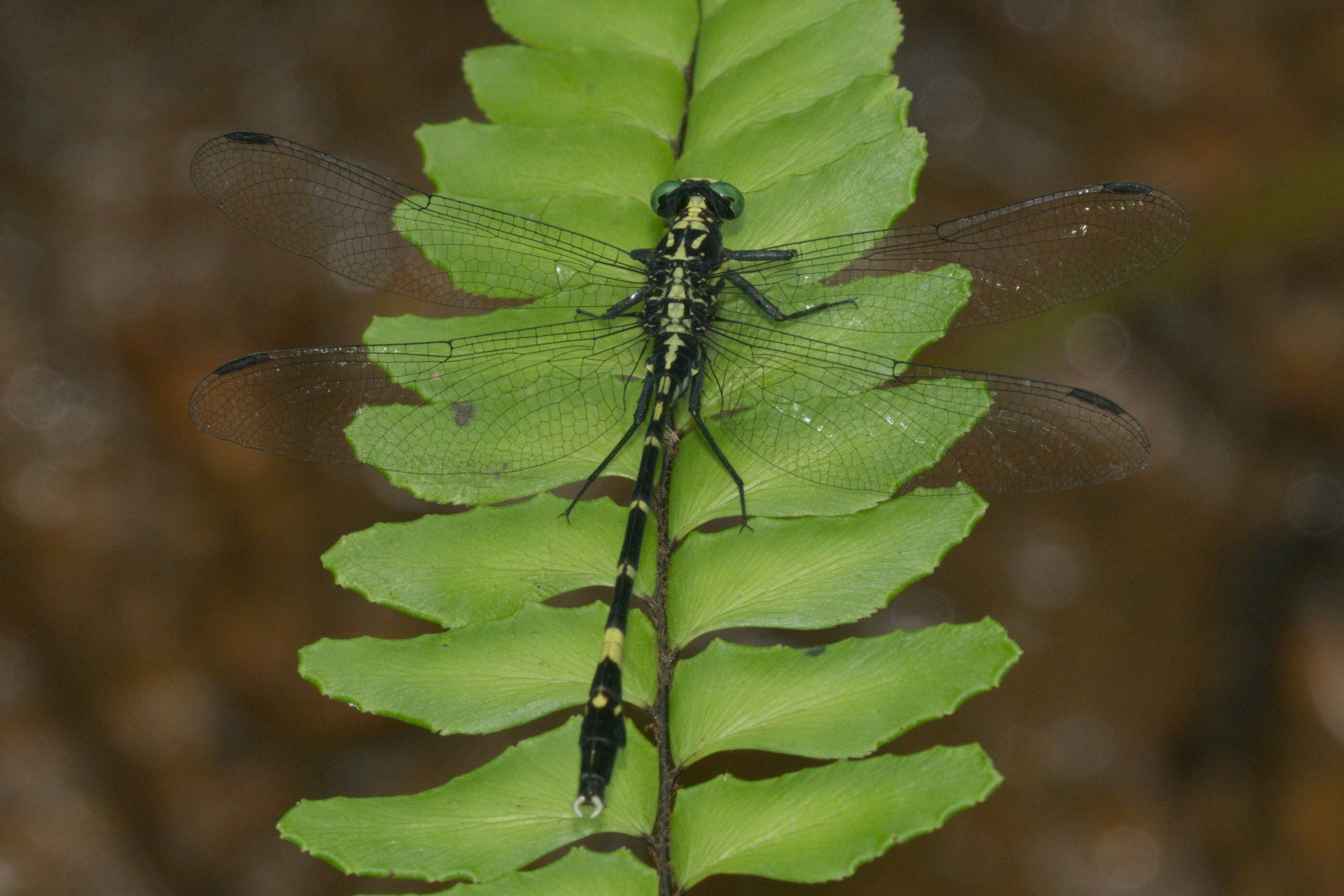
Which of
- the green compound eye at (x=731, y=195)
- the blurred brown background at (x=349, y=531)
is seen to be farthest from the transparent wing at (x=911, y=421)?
the blurred brown background at (x=349, y=531)

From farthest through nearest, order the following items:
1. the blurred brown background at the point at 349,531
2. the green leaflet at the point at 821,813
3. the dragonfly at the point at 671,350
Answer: the blurred brown background at the point at 349,531, the dragonfly at the point at 671,350, the green leaflet at the point at 821,813

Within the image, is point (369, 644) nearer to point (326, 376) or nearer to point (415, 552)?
point (415, 552)

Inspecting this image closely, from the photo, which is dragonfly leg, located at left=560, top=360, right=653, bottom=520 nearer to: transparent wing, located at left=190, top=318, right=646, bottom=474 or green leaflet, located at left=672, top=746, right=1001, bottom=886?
transparent wing, located at left=190, top=318, right=646, bottom=474

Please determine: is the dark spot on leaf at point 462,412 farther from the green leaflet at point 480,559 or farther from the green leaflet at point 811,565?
the green leaflet at point 811,565

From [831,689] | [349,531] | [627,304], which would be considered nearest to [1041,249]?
[627,304]

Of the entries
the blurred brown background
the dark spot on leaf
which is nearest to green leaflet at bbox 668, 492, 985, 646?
the dark spot on leaf

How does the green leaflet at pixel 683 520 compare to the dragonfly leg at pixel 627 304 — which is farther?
the dragonfly leg at pixel 627 304
